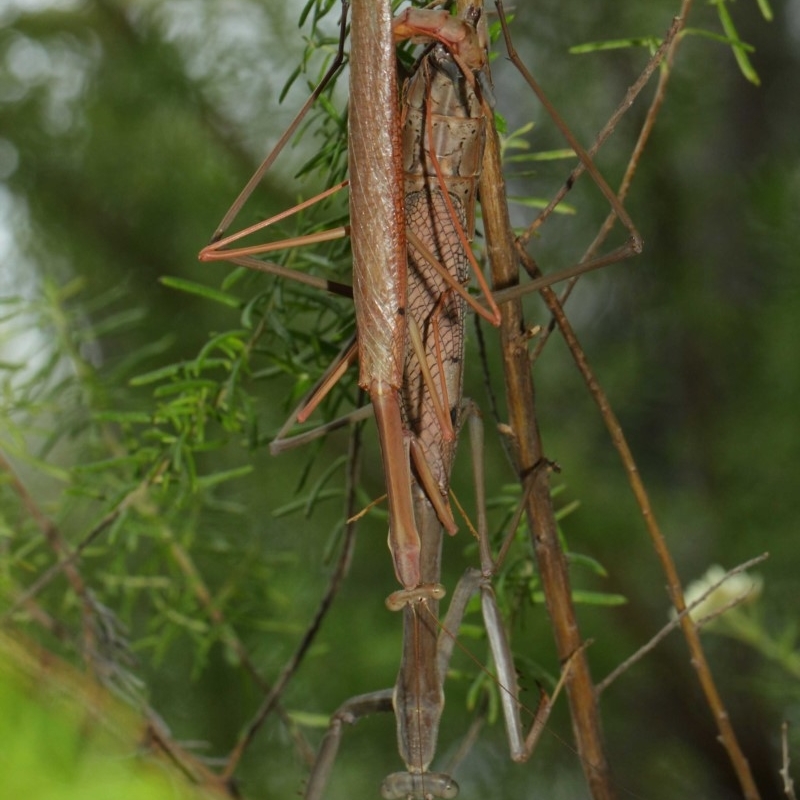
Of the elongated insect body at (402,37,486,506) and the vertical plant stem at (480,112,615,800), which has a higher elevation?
the elongated insect body at (402,37,486,506)

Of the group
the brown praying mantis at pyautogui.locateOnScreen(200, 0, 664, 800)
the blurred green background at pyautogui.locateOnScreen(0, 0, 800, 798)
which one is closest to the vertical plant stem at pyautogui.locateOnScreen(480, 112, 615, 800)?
the brown praying mantis at pyautogui.locateOnScreen(200, 0, 664, 800)

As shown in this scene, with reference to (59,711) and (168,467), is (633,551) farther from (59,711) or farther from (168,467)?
(59,711)

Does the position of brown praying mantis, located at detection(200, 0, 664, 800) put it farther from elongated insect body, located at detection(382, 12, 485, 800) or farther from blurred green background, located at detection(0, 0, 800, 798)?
blurred green background, located at detection(0, 0, 800, 798)

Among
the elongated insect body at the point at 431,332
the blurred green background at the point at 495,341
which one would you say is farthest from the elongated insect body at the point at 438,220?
the blurred green background at the point at 495,341

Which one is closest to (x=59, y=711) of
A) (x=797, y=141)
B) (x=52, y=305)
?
(x=52, y=305)

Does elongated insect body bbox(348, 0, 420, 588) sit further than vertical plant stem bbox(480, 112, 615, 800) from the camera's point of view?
No

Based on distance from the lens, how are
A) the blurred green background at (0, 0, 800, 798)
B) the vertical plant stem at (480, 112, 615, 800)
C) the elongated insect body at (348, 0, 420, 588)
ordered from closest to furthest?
the elongated insect body at (348, 0, 420, 588)
the vertical plant stem at (480, 112, 615, 800)
the blurred green background at (0, 0, 800, 798)

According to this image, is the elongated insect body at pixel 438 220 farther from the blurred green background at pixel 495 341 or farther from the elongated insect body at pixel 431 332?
the blurred green background at pixel 495 341

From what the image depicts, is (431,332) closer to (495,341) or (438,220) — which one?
(438,220)
